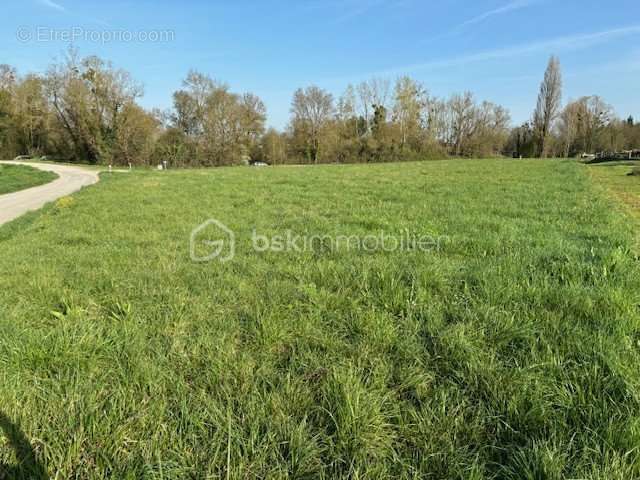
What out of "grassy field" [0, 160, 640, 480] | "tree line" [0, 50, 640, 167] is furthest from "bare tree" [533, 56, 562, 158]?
"grassy field" [0, 160, 640, 480]

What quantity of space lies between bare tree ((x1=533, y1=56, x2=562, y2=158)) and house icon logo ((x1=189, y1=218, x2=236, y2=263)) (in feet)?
190

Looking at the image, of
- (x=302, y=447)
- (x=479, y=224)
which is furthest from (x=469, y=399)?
(x=479, y=224)

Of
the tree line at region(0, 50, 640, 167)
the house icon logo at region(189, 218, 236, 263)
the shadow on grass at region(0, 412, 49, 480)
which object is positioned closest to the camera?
the shadow on grass at region(0, 412, 49, 480)

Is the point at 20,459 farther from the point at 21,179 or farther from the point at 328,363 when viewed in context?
the point at 21,179

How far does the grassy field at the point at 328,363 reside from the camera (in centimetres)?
152

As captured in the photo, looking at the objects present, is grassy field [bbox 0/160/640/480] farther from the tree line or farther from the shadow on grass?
the tree line

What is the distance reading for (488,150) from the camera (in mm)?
52125

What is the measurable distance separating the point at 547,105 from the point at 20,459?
61.4 metres

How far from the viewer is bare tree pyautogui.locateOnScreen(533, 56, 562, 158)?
47.0 metres

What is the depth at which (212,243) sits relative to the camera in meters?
5.02

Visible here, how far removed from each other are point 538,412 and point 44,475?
2.34 metres

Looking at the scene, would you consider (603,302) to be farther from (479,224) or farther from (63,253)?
(63,253)

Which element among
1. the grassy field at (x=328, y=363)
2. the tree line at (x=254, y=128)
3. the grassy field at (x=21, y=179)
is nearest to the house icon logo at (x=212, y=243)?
the grassy field at (x=328, y=363)

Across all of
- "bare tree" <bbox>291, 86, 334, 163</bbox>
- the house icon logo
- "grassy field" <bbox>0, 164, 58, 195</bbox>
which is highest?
"bare tree" <bbox>291, 86, 334, 163</bbox>
